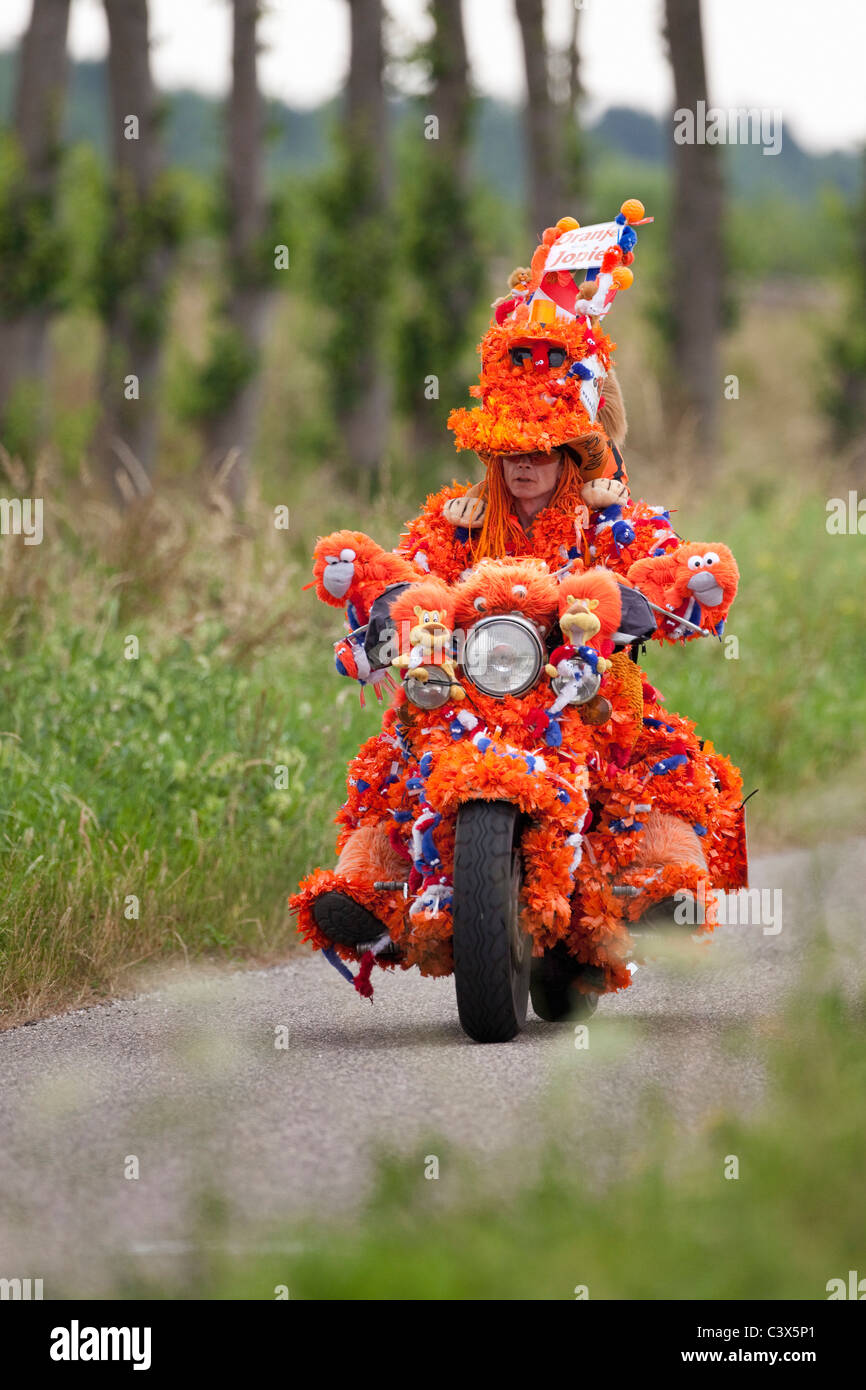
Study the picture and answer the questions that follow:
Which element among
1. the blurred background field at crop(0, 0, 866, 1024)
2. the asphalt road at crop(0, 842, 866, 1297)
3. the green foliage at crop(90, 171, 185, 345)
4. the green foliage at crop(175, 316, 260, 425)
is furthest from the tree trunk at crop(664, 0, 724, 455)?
the asphalt road at crop(0, 842, 866, 1297)

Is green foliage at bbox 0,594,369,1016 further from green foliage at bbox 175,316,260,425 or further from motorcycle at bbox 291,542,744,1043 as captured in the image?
green foliage at bbox 175,316,260,425

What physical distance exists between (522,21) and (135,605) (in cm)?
1488

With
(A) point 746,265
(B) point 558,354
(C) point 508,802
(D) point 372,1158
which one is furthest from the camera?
(A) point 746,265

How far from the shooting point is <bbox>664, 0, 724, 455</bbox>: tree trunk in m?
21.4

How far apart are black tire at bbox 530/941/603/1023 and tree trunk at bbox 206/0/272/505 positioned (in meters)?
14.9

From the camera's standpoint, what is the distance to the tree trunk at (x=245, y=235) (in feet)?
67.7

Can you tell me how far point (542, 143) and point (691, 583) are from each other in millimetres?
18581

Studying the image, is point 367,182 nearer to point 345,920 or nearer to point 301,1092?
point 345,920

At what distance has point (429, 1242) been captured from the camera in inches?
138

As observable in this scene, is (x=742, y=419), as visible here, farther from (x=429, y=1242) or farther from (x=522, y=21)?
(x=429, y=1242)

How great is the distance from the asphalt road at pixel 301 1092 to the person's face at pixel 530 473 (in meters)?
1.42

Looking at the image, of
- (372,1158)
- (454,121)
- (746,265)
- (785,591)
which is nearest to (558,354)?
(372,1158)
